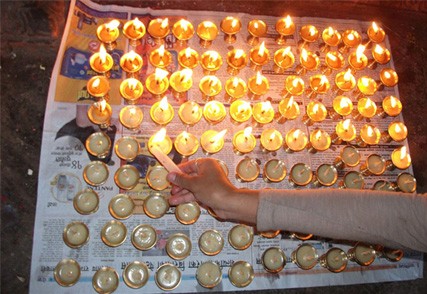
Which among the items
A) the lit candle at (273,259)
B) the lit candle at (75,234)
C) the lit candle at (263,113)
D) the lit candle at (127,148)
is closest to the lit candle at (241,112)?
the lit candle at (263,113)

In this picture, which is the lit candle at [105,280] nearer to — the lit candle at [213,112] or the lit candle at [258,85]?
the lit candle at [213,112]

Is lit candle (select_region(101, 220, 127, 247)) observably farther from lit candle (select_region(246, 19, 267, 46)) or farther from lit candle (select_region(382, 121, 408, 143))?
lit candle (select_region(382, 121, 408, 143))

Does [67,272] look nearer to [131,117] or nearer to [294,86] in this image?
[131,117]

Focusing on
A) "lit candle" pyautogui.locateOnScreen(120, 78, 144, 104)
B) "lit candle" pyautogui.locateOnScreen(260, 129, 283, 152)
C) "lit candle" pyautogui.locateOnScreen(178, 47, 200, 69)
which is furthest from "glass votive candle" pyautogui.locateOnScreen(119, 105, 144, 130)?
"lit candle" pyautogui.locateOnScreen(260, 129, 283, 152)

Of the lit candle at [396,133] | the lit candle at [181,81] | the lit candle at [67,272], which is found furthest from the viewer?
the lit candle at [396,133]

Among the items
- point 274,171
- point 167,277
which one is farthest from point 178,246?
point 274,171

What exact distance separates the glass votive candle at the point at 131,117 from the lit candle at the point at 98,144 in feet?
0.27

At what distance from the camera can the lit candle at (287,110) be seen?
146 cm

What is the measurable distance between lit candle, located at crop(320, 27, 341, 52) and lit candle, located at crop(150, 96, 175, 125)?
691mm

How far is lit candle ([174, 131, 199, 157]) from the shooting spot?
136 cm

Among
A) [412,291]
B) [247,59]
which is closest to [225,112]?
[247,59]

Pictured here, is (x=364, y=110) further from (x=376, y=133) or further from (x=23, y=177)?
(x=23, y=177)

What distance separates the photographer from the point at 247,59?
60.5 inches

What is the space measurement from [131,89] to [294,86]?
Result: 1.98ft
